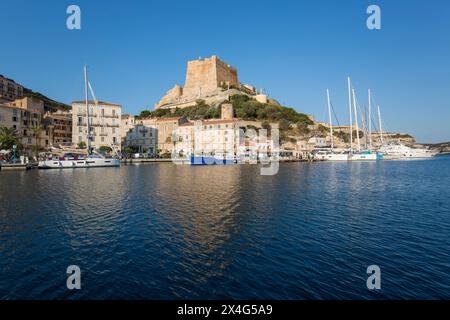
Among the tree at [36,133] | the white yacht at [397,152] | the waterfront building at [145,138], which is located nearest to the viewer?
the tree at [36,133]

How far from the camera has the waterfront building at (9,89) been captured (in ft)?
335

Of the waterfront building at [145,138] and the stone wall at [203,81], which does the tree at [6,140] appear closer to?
the waterfront building at [145,138]

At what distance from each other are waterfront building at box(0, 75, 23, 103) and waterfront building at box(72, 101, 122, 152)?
33567 millimetres

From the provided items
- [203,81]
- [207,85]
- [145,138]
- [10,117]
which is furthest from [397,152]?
[10,117]

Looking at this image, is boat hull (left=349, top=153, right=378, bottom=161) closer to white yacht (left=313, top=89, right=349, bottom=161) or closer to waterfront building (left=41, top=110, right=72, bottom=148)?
white yacht (left=313, top=89, right=349, bottom=161)

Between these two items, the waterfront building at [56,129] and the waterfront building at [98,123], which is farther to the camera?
the waterfront building at [56,129]

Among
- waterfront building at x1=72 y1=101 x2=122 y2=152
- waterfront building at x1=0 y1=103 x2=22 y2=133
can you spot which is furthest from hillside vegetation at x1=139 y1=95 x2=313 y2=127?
waterfront building at x1=0 y1=103 x2=22 y2=133

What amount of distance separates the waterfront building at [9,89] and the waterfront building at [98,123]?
110ft

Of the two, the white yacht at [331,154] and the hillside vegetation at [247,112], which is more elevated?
the hillside vegetation at [247,112]

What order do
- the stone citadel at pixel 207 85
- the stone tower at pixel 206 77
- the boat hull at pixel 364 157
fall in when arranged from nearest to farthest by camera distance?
the boat hull at pixel 364 157
the stone citadel at pixel 207 85
the stone tower at pixel 206 77

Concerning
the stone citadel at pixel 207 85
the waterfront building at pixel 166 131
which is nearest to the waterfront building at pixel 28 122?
the waterfront building at pixel 166 131

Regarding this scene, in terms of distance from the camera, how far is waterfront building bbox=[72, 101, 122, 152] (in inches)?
3317

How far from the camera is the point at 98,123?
285 ft
